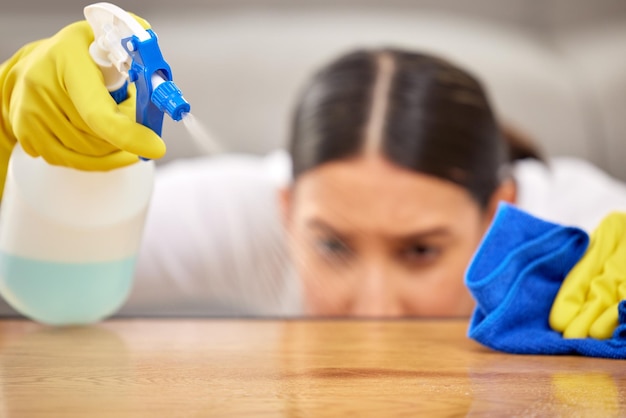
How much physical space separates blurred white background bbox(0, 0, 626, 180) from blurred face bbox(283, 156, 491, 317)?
5.8 inches

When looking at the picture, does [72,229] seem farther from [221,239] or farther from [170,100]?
[221,239]

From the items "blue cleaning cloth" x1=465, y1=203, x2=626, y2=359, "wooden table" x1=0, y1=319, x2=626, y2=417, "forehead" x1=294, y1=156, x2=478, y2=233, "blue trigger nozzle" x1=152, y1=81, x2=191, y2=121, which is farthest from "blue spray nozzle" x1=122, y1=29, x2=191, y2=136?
"forehead" x1=294, y1=156, x2=478, y2=233

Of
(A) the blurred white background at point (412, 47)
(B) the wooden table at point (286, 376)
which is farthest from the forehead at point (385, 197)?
(B) the wooden table at point (286, 376)

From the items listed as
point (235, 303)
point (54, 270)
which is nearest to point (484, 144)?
point (235, 303)

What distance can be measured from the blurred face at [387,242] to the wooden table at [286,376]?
33 centimetres

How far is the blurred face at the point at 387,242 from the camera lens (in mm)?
1187

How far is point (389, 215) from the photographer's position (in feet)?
3.92

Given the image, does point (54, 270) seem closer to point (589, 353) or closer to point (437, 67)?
point (589, 353)

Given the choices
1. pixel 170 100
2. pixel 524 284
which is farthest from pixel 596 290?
pixel 170 100

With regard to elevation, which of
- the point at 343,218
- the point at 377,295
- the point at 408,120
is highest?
the point at 408,120

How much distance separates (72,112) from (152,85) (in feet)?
0.30

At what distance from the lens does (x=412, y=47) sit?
1286 mm

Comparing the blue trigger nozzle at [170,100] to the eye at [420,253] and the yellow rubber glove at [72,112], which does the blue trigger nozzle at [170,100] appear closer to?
the yellow rubber glove at [72,112]

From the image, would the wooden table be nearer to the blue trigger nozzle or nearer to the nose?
the blue trigger nozzle
